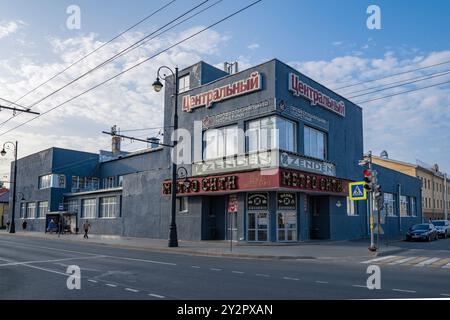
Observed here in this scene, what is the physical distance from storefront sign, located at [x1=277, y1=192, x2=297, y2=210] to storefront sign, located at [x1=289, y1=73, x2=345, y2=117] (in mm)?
6743

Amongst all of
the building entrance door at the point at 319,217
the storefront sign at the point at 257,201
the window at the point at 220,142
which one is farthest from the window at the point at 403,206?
the window at the point at 220,142

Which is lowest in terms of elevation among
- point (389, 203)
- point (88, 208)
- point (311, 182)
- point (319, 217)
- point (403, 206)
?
point (319, 217)

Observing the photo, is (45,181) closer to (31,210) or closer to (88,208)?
(31,210)

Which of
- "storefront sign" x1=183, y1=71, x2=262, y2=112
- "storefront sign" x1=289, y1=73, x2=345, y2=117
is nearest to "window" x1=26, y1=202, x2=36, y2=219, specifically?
"storefront sign" x1=183, y1=71, x2=262, y2=112

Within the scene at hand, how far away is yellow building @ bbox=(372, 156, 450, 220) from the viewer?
5944 centimetres

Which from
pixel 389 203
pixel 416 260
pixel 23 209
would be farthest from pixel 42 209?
pixel 416 260

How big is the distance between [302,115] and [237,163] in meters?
5.63

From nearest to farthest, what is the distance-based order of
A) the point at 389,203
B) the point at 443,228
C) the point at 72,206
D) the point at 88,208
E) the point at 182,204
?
the point at 182,204
the point at 443,228
the point at 389,203
the point at 88,208
the point at 72,206

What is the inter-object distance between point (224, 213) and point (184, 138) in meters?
6.60

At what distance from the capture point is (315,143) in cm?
2991

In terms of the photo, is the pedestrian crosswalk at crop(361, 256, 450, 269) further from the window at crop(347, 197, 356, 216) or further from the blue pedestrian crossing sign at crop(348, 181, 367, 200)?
the window at crop(347, 197, 356, 216)

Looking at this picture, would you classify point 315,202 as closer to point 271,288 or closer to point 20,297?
point 271,288

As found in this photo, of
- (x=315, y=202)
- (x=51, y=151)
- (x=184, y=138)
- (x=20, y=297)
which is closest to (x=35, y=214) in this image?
(x=51, y=151)

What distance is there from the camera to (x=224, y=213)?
98.4 feet
